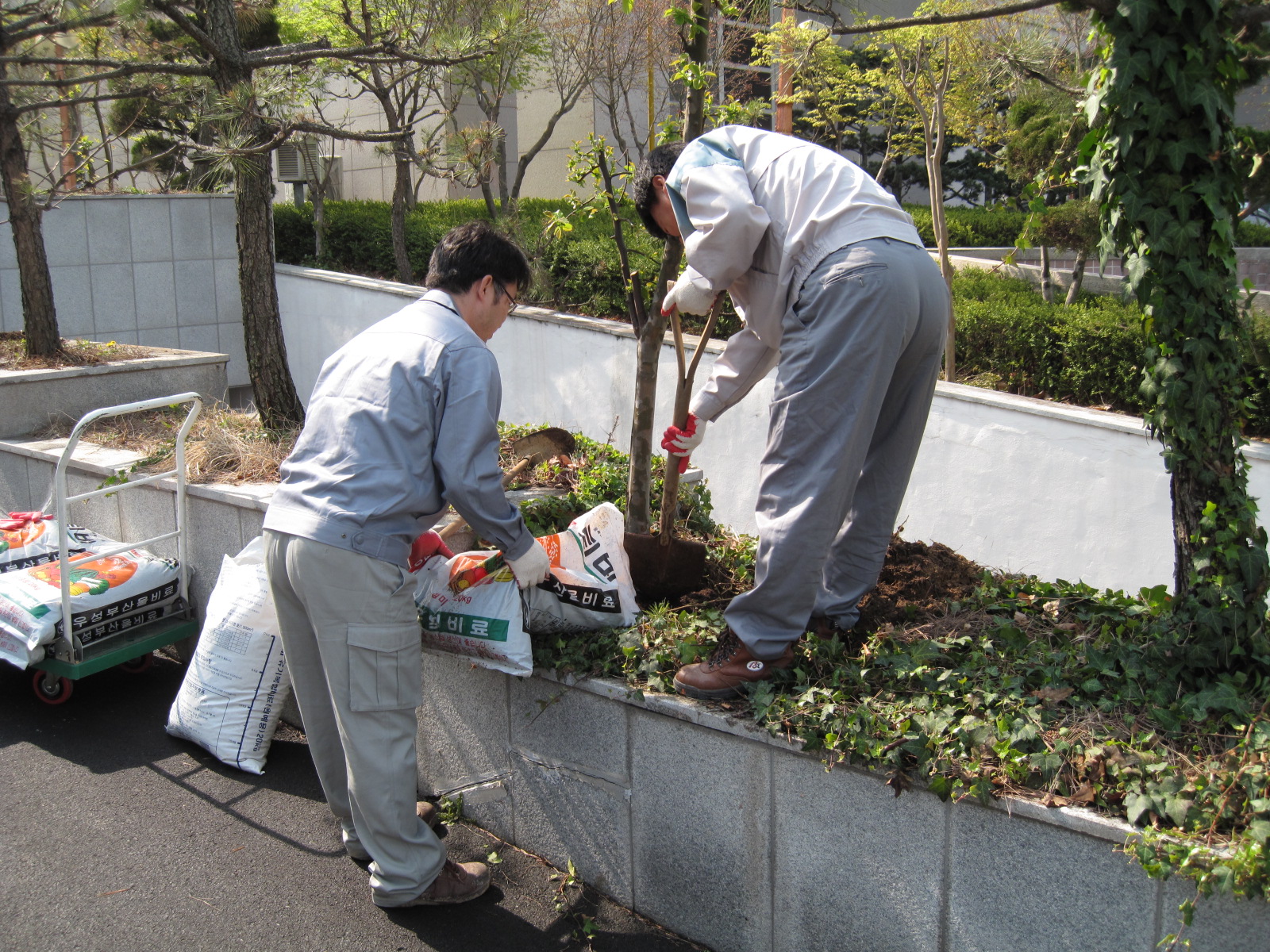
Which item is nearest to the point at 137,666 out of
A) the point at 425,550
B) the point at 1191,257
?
the point at 425,550

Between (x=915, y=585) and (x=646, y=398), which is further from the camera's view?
(x=646, y=398)

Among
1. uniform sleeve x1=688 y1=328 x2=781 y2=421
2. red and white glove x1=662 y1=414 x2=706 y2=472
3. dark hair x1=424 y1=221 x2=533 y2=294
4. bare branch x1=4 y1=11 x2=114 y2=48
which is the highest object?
bare branch x1=4 y1=11 x2=114 y2=48

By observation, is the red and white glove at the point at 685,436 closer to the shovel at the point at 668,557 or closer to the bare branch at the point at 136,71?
the shovel at the point at 668,557

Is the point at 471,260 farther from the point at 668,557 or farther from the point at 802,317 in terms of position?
the point at 668,557

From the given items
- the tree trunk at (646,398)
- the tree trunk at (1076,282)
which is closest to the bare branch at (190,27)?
the tree trunk at (646,398)

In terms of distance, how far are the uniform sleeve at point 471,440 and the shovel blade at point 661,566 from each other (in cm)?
84

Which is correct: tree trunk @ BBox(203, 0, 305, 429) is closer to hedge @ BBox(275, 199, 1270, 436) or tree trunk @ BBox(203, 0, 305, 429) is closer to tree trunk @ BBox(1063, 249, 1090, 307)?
hedge @ BBox(275, 199, 1270, 436)

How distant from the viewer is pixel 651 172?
299 centimetres

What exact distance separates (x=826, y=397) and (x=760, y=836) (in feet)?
3.72

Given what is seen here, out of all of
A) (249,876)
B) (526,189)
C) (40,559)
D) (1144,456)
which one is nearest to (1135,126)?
(1144,456)

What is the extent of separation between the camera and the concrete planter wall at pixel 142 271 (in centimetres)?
833

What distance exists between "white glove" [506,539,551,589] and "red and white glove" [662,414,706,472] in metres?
0.57

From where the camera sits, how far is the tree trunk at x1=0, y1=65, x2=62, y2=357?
250 inches

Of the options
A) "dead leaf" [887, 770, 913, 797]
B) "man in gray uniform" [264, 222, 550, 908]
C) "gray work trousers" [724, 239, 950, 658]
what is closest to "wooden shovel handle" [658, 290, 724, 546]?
"gray work trousers" [724, 239, 950, 658]
